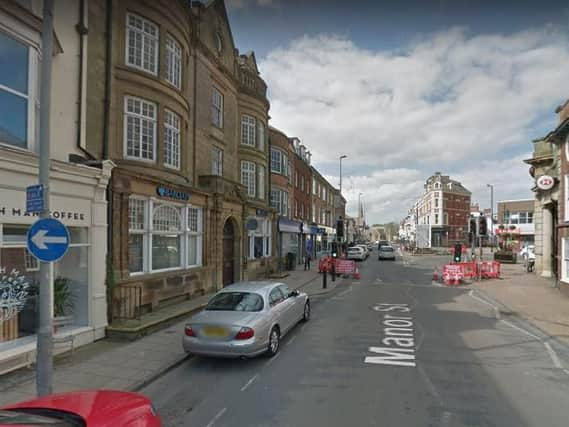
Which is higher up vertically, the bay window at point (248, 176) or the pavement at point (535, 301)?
the bay window at point (248, 176)

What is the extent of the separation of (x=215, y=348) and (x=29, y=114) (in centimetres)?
597

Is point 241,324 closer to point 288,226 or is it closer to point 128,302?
point 128,302

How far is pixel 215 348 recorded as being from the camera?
6840 millimetres

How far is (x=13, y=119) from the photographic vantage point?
7262mm

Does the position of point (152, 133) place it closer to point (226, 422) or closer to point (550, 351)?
point (226, 422)

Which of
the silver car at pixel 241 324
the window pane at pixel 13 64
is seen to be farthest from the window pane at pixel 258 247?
the window pane at pixel 13 64

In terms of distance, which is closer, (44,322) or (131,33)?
Answer: (44,322)

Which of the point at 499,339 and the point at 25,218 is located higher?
the point at 25,218

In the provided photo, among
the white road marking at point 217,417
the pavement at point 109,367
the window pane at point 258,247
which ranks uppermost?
the window pane at point 258,247

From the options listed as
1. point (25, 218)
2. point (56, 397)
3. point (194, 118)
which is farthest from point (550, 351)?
point (194, 118)

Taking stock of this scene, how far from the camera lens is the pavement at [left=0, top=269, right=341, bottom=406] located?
6.04m

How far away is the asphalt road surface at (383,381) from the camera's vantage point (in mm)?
4988

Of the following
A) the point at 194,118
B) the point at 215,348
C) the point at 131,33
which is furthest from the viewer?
the point at 194,118

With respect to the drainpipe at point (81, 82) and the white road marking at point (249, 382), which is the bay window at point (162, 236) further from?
the white road marking at point (249, 382)
